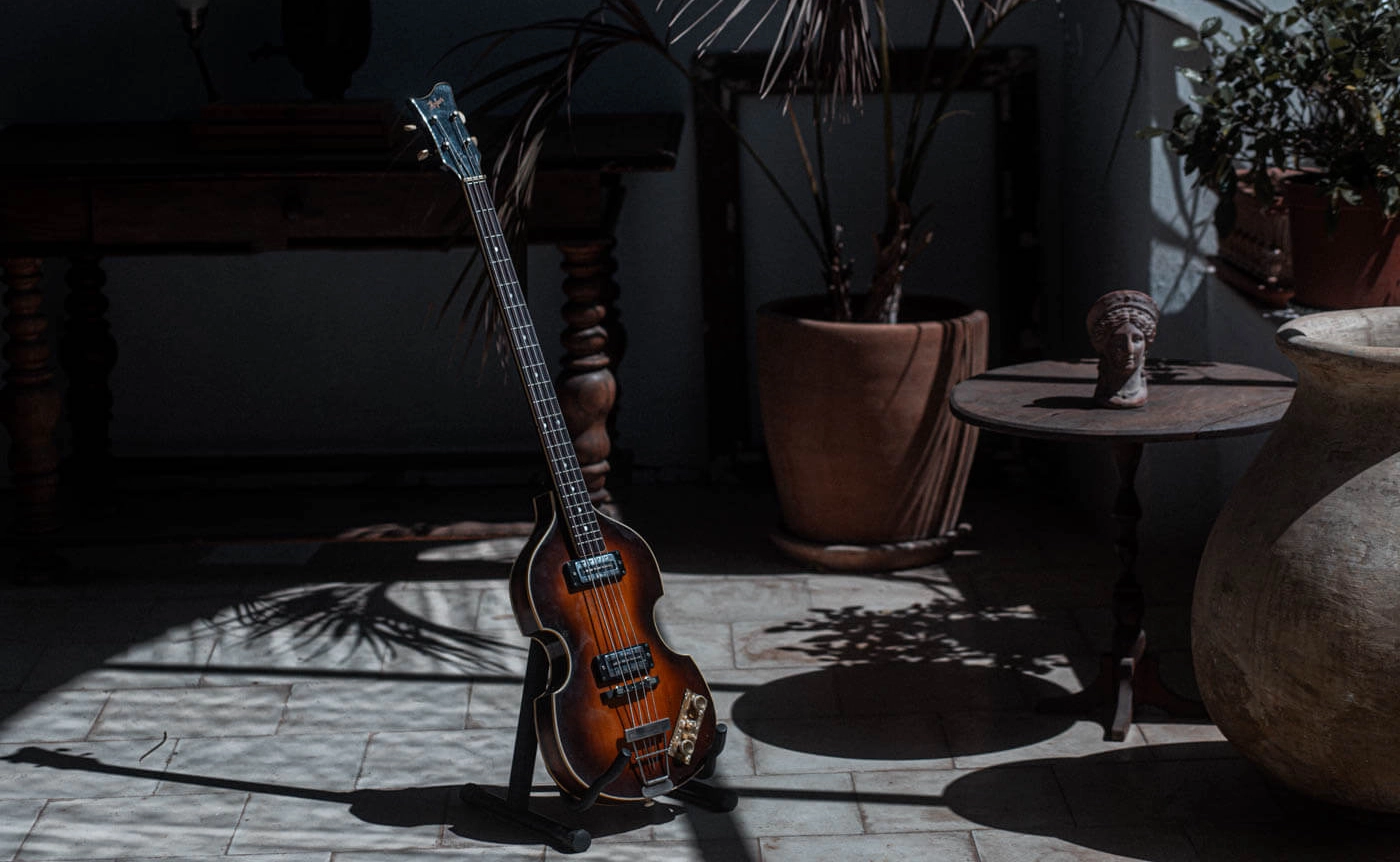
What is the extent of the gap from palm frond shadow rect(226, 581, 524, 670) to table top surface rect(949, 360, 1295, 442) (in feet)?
4.48

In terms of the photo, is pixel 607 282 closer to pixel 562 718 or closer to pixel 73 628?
pixel 73 628

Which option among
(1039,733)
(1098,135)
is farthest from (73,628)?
(1098,135)

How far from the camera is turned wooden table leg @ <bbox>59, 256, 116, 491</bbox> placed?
532cm

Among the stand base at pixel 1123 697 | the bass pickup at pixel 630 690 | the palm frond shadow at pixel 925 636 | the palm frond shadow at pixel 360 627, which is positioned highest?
the bass pickup at pixel 630 690

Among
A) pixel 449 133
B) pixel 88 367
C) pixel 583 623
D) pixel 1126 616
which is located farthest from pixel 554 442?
pixel 88 367

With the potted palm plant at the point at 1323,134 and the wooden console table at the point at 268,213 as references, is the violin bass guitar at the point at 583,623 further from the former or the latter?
the potted palm plant at the point at 1323,134

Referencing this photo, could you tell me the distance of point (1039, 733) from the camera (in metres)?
3.72

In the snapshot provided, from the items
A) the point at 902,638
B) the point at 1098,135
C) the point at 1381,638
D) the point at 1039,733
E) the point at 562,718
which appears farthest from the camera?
the point at 1098,135

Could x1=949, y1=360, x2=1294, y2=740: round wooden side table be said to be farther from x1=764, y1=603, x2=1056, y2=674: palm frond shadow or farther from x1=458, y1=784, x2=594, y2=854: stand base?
x1=458, y1=784, x2=594, y2=854: stand base

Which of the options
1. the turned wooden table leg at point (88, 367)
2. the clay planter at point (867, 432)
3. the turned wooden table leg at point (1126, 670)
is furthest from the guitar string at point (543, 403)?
the turned wooden table leg at point (88, 367)

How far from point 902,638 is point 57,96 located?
3.07 meters

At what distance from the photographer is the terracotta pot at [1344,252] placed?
3977 millimetres

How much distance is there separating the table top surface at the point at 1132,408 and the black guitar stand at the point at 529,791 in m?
0.86

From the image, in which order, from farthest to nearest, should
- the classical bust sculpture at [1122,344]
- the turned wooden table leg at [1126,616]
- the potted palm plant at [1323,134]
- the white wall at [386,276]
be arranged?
the white wall at [386,276] < the potted palm plant at [1323,134] < the turned wooden table leg at [1126,616] < the classical bust sculpture at [1122,344]
